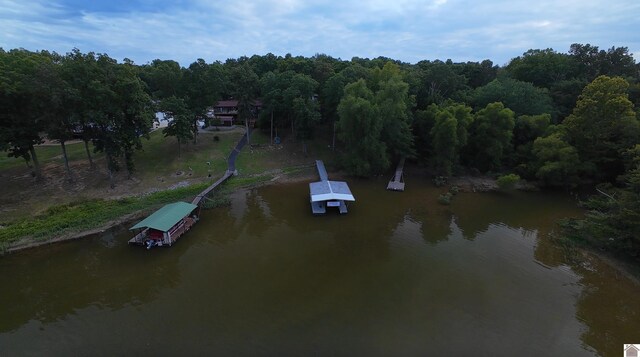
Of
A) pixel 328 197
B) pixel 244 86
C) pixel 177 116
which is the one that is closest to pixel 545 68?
pixel 328 197

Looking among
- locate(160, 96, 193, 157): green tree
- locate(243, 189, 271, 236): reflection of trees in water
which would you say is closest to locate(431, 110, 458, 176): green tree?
locate(243, 189, 271, 236): reflection of trees in water

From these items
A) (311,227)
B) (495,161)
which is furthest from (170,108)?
(495,161)

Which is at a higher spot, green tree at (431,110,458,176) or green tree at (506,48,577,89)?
green tree at (506,48,577,89)

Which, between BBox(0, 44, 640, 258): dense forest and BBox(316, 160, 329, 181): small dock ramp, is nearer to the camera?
BBox(0, 44, 640, 258): dense forest

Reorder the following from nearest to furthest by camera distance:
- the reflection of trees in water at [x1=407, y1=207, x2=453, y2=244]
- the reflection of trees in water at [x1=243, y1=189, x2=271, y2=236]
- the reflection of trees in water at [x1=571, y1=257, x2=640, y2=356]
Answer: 1. the reflection of trees in water at [x1=571, y1=257, x2=640, y2=356]
2. the reflection of trees in water at [x1=407, y1=207, x2=453, y2=244]
3. the reflection of trees in water at [x1=243, y1=189, x2=271, y2=236]

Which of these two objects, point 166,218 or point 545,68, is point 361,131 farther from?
point 545,68

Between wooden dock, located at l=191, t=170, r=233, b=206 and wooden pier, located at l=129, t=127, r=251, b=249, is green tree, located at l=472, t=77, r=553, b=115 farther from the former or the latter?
wooden pier, located at l=129, t=127, r=251, b=249
